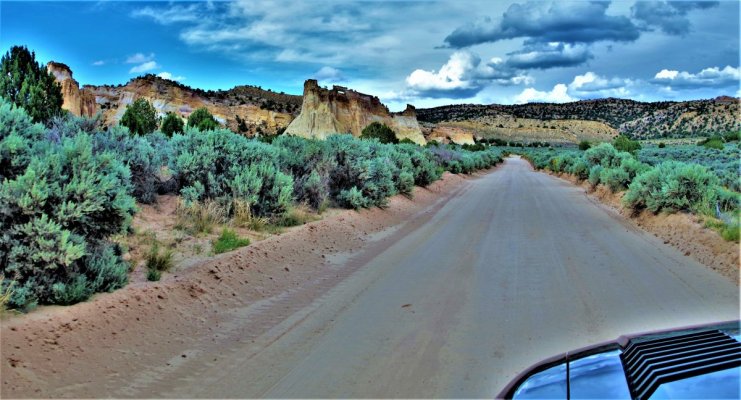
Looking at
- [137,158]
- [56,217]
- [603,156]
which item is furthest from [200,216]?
[603,156]

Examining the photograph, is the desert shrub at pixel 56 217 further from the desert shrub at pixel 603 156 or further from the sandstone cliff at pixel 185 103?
the sandstone cliff at pixel 185 103

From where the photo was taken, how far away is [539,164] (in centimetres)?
5731

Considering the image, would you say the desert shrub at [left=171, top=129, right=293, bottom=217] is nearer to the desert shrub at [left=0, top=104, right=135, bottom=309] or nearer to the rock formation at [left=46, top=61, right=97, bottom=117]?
the desert shrub at [left=0, top=104, right=135, bottom=309]

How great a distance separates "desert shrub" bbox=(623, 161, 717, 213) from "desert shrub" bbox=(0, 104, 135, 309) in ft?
41.7

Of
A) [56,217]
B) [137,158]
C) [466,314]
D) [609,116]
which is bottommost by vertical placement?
[466,314]

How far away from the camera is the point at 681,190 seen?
1424cm

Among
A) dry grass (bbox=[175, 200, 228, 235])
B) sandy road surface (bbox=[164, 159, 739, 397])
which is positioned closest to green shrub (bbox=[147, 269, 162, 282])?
sandy road surface (bbox=[164, 159, 739, 397])

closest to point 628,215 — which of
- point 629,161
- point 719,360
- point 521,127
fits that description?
point 629,161

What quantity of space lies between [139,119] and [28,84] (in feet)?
19.9

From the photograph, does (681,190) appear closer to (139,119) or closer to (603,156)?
(603,156)

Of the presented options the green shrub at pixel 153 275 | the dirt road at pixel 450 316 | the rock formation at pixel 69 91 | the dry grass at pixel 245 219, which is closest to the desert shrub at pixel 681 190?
the dirt road at pixel 450 316

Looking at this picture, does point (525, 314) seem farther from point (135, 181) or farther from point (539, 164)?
point (539, 164)

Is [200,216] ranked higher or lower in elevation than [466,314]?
higher

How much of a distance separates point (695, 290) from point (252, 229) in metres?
7.88
